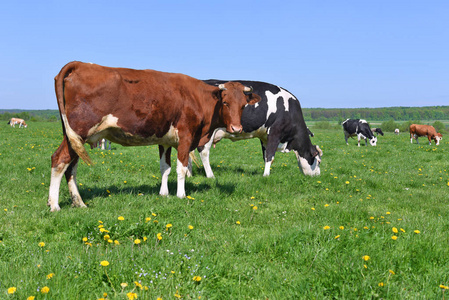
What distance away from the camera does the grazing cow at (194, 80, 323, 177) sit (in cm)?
999

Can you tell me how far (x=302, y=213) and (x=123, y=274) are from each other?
3.52m

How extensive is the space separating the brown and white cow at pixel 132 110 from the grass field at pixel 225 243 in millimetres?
899

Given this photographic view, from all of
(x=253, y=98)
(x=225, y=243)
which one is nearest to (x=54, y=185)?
(x=225, y=243)

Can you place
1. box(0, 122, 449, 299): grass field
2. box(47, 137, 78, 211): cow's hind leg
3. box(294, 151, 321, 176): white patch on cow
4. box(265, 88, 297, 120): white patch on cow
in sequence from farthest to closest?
1. box(294, 151, 321, 176): white patch on cow
2. box(265, 88, 297, 120): white patch on cow
3. box(47, 137, 78, 211): cow's hind leg
4. box(0, 122, 449, 299): grass field

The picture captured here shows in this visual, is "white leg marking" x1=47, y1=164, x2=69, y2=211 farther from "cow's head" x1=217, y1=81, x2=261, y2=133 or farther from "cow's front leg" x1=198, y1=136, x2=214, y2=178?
"cow's front leg" x1=198, y1=136, x2=214, y2=178

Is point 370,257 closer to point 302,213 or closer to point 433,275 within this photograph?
point 433,275

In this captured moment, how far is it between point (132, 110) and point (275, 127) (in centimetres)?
543

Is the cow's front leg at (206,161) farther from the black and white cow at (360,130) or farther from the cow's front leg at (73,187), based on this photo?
the black and white cow at (360,130)

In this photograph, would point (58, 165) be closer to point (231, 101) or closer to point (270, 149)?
point (231, 101)

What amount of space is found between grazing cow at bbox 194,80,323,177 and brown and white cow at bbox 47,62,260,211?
2.82m

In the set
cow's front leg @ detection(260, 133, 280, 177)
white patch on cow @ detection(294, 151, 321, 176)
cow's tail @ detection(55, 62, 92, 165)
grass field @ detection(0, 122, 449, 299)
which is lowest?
grass field @ detection(0, 122, 449, 299)

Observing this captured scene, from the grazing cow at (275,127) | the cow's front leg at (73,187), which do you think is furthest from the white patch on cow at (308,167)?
the cow's front leg at (73,187)

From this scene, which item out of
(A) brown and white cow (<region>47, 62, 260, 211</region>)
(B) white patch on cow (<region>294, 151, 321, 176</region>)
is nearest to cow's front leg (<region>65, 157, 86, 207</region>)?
(A) brown and white cow (<region>47, 62, 260, 211</region>)

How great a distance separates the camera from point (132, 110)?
5.79 meters
